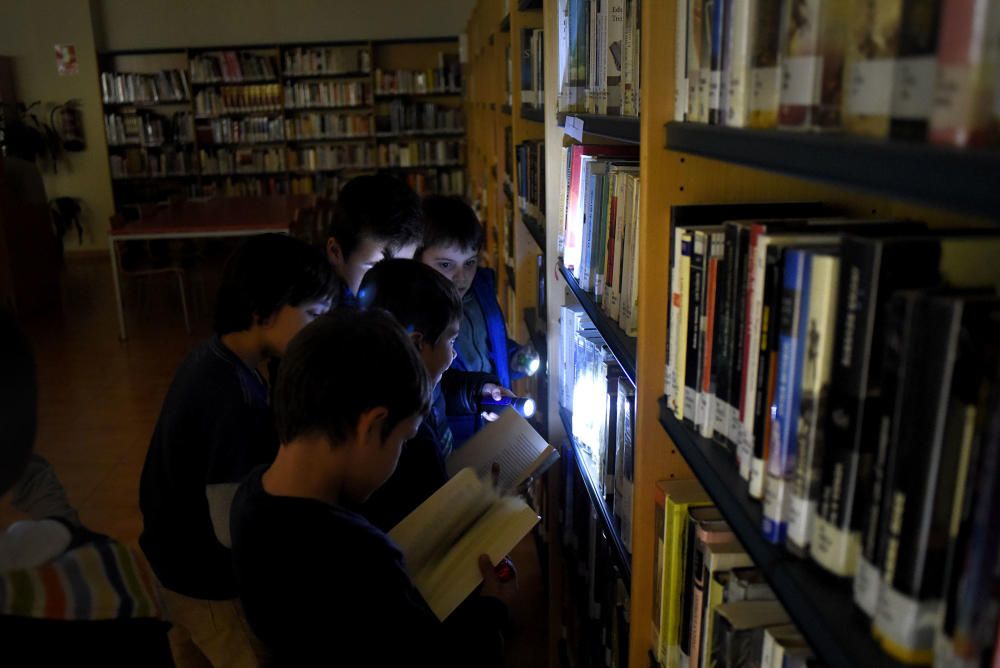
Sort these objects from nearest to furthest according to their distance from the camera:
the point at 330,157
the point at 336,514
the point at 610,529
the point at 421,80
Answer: the point at 336,514, the point at 610,529, the point at 421,80, the point at 330,157

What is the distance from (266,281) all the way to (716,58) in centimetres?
116

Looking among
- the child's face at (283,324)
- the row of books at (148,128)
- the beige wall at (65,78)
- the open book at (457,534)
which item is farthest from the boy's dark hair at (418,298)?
the beige wall at (65,78)

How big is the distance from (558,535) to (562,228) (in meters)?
1.01

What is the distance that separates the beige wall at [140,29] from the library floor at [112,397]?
1.77 m

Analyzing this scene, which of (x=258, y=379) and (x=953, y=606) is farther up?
(x=953, y=606)

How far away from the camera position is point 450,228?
7.84 feet

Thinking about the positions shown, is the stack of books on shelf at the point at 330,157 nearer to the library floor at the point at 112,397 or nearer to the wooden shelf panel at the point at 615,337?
the library floor at the point at 112,397

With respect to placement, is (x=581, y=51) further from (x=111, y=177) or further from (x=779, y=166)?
(x=111, y=177)

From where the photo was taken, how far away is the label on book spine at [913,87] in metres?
0.53

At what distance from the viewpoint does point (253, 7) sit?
29.5ft

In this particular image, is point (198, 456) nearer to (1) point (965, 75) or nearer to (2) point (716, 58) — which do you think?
(2) point (716, 58)

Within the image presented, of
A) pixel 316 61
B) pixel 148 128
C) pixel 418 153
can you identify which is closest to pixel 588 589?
pixel 418 153

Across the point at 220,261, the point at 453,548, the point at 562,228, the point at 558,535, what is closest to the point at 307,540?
the point at 453,548

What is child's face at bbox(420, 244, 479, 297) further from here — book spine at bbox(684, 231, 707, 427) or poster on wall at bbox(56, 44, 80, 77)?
poster on wall at bbox(56, 44, 80, 77)
